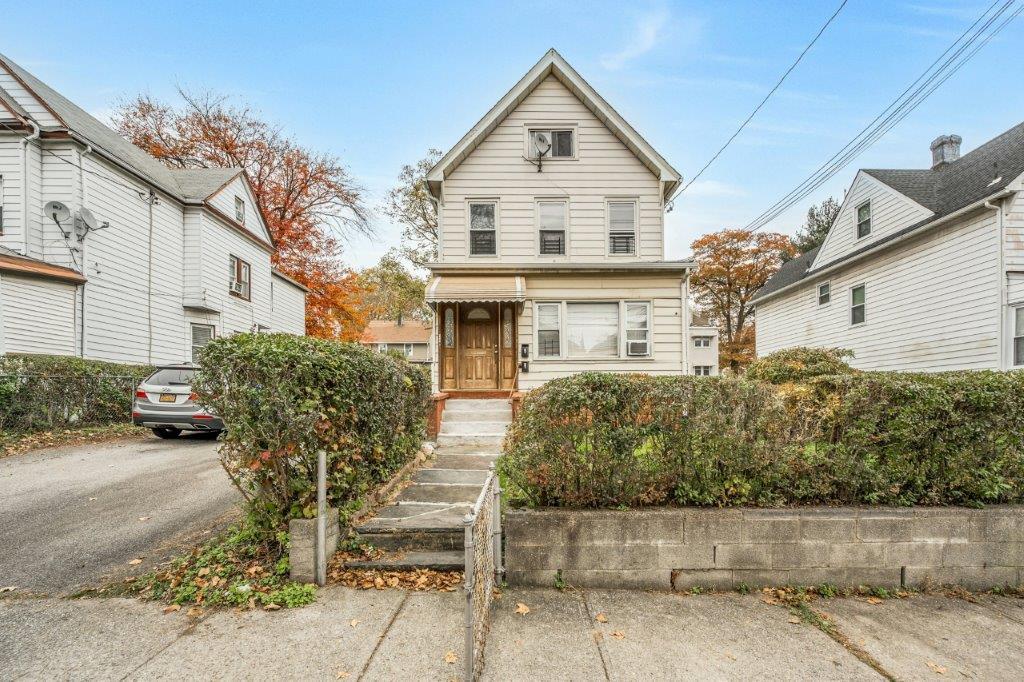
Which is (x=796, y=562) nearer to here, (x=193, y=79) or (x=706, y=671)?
(x=706, y=671)

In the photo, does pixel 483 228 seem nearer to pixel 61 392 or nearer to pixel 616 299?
pixel 616 299

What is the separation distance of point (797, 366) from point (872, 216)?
10.1m

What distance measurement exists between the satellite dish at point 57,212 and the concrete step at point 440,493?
481 inches

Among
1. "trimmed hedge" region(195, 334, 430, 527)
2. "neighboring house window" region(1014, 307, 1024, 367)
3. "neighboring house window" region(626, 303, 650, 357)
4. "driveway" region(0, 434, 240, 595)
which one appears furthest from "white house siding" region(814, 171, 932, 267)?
"driveway" region(0, 434, 240, 595)

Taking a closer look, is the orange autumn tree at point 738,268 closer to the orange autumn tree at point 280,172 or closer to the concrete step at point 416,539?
the orange autumn tree at point 280,172

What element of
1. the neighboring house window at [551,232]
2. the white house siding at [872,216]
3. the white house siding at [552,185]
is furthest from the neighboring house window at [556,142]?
the white house siding at [872,216]

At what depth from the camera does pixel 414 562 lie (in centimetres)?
357

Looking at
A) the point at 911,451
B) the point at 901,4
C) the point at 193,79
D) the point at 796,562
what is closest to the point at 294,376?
the point at 796,562

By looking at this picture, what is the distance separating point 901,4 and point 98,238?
67.1 ft

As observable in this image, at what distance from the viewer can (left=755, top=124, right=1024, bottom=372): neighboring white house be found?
9984 millimetres

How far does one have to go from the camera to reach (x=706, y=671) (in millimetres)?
2545

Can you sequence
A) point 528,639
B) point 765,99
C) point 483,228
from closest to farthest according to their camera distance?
point 528,639, point 765,99, point 483,228

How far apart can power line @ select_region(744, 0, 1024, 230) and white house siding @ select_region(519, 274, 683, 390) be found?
642 centimetres

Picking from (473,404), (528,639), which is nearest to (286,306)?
(473,404)
